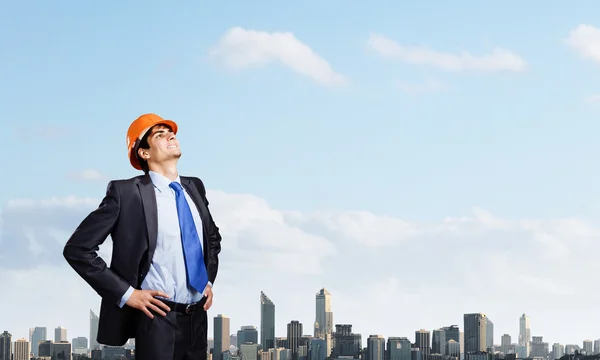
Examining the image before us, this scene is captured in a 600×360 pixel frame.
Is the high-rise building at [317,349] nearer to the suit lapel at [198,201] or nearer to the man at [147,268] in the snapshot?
the suit lapel at [198,201]

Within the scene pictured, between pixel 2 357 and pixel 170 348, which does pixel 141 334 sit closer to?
pixel 170 348

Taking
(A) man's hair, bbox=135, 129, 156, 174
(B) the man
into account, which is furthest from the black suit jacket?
(A) man's hair, bbox=135, 129, 156, 174

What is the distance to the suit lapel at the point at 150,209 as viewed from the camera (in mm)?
6512

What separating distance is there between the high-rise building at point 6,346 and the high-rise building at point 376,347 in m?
42.3

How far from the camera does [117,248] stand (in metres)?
Result: 6.55

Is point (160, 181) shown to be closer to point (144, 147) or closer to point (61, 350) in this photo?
point (144, 147)

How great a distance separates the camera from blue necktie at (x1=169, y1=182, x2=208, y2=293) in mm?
6590

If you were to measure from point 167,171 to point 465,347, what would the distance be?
109 m

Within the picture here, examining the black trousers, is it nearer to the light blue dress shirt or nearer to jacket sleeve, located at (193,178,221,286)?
the light blue dress shirt

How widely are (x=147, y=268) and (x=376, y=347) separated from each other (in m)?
111

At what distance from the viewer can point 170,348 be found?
21.3 feet

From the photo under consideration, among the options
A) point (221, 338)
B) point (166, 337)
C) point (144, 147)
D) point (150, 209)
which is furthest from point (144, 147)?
point (221, 338)

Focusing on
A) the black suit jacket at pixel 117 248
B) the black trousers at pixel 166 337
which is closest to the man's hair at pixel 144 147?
the black suit jacket at pixel 117 248

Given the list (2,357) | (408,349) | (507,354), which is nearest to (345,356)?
(408,349)
